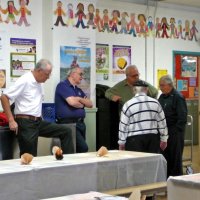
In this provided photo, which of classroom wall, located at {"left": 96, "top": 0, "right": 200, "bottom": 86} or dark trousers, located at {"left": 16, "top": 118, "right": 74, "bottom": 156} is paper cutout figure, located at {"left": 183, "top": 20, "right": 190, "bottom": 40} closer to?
classroom wall, located at {"left": 96, "top": 0, "right": 200, "bottom": 86}

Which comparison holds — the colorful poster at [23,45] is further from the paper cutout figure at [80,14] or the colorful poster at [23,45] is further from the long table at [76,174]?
the long table at [76,174]

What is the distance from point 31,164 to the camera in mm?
3197

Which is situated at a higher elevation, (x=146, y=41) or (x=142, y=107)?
(x=146, y=41)

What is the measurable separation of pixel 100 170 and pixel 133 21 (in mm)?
4953

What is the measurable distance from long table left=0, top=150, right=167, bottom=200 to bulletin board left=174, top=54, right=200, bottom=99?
5147mm

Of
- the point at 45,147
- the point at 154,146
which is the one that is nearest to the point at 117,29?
the point at 45,147

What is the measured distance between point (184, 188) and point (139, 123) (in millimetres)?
2891

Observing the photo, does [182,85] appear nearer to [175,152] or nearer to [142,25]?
[142,25]

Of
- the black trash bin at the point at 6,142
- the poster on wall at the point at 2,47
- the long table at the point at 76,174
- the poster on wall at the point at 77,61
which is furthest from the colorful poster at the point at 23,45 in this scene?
the long table at the point at 76,174

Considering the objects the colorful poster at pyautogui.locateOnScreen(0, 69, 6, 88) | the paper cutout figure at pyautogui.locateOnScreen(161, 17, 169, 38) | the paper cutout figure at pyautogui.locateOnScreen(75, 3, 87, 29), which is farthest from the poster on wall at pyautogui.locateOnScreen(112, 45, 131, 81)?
the colorful poster at pyautogui.locateOnScreen(0, 69, 6, 88)

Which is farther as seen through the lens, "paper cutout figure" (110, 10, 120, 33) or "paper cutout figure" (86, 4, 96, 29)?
"paper cutout figure" (110, 10, 120, 33)

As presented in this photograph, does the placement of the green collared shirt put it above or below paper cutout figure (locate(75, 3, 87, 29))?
below

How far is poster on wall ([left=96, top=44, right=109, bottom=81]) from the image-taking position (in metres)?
7.47

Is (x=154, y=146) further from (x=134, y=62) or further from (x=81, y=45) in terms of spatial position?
(x=134, y=62)
